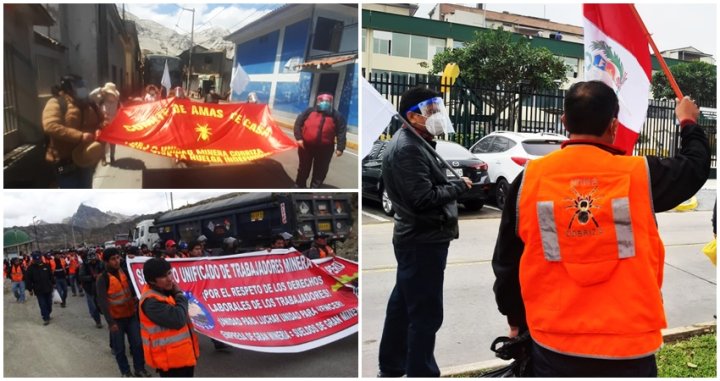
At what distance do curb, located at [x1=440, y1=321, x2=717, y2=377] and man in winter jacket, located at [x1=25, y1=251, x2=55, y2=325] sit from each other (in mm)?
2298

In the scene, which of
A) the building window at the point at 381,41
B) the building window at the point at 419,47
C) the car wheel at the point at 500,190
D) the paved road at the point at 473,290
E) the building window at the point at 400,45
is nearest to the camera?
the paved road at the point at 473,290

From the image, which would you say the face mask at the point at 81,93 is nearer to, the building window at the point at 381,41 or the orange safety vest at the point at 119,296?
the orange safety vest at the point at 119,296

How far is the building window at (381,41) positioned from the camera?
2570cm

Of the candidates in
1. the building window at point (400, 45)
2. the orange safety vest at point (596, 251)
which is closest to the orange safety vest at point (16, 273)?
the orange safety vest at point (596, 251)

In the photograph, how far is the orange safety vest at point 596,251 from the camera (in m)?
1.99

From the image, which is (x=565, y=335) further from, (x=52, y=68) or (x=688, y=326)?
(x=688, y=326)

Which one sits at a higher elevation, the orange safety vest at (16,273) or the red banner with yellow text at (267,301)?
the orange safety vest at (16,273)

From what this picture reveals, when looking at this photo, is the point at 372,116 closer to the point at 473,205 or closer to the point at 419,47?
the point at 473,205

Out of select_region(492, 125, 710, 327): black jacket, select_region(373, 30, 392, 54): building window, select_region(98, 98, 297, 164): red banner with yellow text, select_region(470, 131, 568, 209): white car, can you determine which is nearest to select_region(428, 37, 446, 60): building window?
select_region(373, 30, 392, 54): building window

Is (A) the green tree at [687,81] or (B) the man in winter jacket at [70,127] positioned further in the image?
(A) the green tree at [687,81]

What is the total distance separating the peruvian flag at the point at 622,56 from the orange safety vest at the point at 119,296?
252 centimetres

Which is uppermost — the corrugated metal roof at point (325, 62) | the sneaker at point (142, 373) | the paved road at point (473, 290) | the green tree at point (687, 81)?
the green tree at point (687, 81)

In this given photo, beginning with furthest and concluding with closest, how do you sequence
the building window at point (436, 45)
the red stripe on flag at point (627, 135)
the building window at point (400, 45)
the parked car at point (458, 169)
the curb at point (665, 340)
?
the building window at point (436, 45) < the building window at point (400, 45) < the parked car at point (458, 169) < the curb at point (665, 340) < the red stripe on flag at point (627, 135)

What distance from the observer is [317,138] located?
3.03 m
